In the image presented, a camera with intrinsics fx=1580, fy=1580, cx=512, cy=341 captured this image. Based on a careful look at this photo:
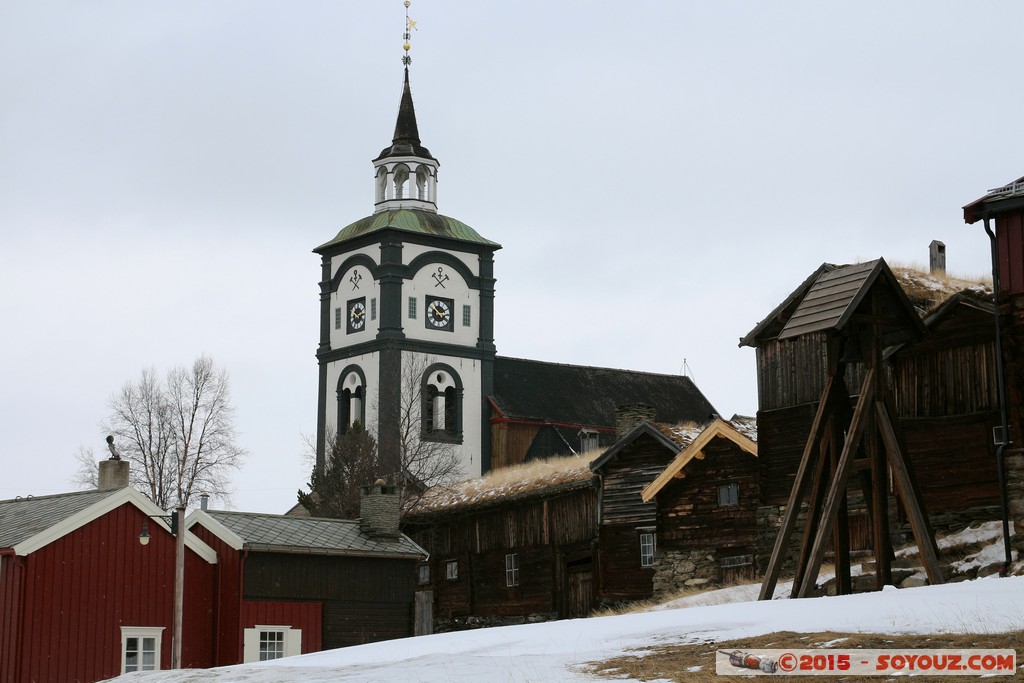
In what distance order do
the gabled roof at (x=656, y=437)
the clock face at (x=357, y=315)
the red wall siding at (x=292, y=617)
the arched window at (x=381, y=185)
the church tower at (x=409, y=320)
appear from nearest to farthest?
the red wall siding at (x=292, y=617) < the gabled roof at (x=656, y=437) < the church tower at (x=409, y=320) < the clock face at (x=357, y=315) < the arched window at (x=381, y=185)

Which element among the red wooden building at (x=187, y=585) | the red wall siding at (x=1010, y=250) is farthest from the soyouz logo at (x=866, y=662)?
the red wooden building at (x=187, y=585)

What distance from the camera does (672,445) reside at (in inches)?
1736

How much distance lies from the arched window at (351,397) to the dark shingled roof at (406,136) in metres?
13.0

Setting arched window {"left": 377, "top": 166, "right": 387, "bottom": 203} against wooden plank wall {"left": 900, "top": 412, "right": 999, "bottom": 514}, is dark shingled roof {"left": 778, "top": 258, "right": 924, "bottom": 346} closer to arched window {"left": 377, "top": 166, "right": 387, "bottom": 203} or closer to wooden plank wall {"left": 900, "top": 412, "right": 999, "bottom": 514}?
wooden plank wall {"left": 900, "top": 412, "right": 999, "bottom": 514}

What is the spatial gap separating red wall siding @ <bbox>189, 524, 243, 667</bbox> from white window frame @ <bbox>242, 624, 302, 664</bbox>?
18 cm

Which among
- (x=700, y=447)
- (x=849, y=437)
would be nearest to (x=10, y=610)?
(x=700, y=447)

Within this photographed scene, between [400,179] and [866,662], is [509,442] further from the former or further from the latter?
[866,662]

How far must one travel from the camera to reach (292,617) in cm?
3919

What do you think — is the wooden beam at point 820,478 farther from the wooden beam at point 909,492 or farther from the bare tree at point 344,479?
the bare tree at point 344,479

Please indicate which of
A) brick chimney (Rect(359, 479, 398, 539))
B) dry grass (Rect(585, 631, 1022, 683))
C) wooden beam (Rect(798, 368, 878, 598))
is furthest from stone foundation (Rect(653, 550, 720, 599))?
dry grass (Rect(585, 631, 1022, 683))

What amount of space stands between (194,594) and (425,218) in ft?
168

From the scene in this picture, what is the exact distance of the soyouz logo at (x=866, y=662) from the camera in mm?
14578

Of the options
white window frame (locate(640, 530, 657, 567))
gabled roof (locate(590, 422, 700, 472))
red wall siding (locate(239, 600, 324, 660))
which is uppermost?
gabled roof (locate(590, 422, 700, 472))

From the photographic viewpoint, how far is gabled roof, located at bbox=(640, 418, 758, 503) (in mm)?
40625
